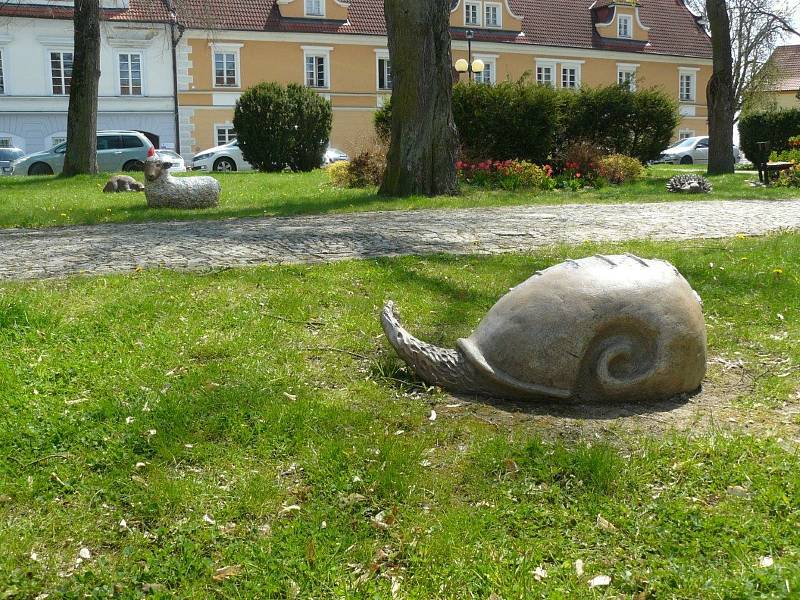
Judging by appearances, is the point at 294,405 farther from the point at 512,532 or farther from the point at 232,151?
the point at 232,151

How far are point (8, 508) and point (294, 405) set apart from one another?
56.9 inches

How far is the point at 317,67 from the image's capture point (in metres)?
42.8

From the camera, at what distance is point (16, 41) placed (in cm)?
3872

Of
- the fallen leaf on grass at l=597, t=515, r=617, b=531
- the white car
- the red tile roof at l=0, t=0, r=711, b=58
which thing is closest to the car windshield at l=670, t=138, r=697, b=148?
the red tile roof at l=0, t=0, r=711, b=58

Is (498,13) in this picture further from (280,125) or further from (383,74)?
(280,125)

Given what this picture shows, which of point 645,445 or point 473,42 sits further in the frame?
point 473,42

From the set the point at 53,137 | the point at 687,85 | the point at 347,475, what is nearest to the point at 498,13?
the point at 687,85

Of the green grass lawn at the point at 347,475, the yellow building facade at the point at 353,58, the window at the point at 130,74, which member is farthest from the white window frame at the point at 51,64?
the green grass lawn at the point at 347,475

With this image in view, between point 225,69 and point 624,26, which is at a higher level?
point 624,26

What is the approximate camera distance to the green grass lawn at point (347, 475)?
320cm

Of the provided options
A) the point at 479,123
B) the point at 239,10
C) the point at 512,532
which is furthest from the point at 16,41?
the point at 512,532

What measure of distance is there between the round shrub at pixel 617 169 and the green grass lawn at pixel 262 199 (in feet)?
1.43

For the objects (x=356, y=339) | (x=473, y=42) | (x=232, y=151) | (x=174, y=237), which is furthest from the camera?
(x=473, y=42)

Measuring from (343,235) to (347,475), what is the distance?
5.92 m
